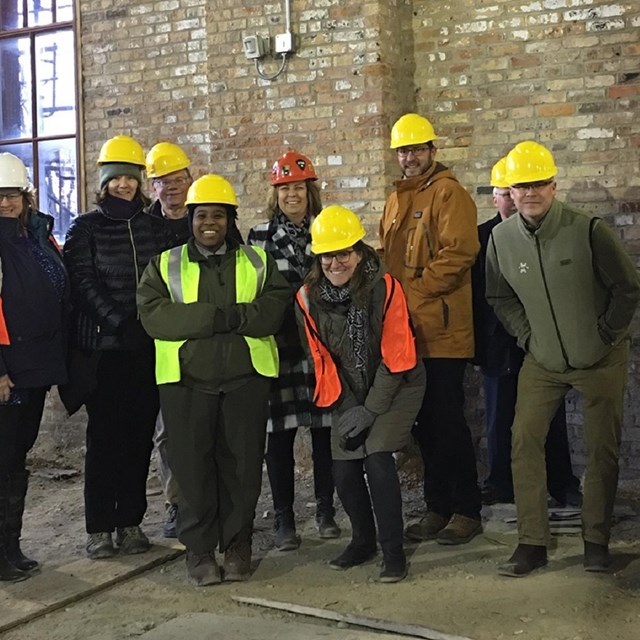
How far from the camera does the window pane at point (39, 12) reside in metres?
7.26

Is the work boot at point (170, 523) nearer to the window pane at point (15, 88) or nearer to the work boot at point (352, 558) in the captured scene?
the work boot at point (352, 558)

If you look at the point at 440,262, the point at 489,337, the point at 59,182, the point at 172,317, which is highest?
the point at 59,182

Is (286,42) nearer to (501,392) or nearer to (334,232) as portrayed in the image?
(334,232)

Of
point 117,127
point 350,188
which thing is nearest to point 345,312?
point 350,188

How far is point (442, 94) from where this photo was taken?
5824mm

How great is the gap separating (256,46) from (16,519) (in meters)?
3.07

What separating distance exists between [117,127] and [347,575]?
3.85 m

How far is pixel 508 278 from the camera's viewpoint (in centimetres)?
422

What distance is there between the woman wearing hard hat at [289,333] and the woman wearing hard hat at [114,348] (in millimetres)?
543

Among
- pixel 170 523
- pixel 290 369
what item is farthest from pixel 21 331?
pixel 170 523

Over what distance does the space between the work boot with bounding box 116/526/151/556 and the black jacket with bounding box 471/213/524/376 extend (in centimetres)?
183

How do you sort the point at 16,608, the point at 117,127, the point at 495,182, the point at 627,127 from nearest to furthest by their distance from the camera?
the point at 16,608
the point at 495,182
the point at 627,127
the point at 117,127

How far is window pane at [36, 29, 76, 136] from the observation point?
7.20 m

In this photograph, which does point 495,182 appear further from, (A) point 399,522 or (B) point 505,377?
(A) point 399,522
